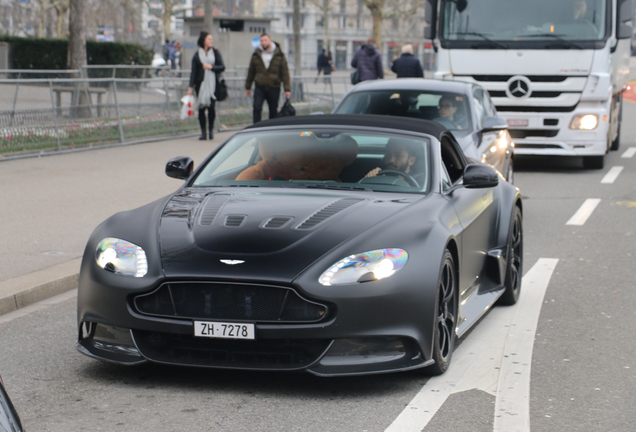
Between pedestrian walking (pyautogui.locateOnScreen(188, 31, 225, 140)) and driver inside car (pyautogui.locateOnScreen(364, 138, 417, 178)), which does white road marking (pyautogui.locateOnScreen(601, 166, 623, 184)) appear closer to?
pedestrian walking (pyautogui.locateOnScreen(188, 31, 225, 140))

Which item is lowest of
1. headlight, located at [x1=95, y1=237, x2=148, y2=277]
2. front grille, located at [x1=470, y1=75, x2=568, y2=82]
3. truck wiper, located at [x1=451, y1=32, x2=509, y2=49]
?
headlight, located at [x1=95, y1=237, x2=148, y2=277]

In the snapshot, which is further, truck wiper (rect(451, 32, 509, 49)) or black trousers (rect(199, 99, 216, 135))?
black trousers (rect(199, 99, 216, 135))

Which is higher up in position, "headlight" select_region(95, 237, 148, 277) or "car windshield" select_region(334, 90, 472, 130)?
"car windshield" select_region(334, 90, 472, 130)

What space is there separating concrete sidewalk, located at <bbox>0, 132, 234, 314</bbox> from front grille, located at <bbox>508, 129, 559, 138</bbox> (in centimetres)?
502

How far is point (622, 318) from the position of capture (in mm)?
6273

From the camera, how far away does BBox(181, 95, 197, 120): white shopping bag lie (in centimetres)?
1822

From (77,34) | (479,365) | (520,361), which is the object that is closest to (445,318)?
(479,365)

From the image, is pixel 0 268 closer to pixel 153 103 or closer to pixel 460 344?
pixel 460 344

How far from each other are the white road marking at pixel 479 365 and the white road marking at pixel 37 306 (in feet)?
9.33

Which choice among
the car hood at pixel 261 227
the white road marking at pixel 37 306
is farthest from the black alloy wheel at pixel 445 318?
the white road marking at pixel 37 306

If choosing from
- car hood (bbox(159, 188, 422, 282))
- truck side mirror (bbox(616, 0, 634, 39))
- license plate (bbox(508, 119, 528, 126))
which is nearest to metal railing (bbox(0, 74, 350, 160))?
license plate (bbox(508, 119, 528, 126))

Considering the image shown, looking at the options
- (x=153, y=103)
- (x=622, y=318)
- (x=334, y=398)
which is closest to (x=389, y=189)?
(x=334, y=398)

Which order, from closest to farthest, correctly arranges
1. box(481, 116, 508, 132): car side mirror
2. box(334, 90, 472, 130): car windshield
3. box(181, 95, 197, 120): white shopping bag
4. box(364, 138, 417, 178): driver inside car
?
box(364, 138, 417, 178): driver inside car, box(481, 116, 508, 132): car side mirror, box(334, 90, 472, 130): car windshield, box(181, 95, 197, 120): white shopping bag

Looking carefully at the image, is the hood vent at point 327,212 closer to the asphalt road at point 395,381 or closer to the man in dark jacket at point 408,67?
the asphalt road at point 395,381
